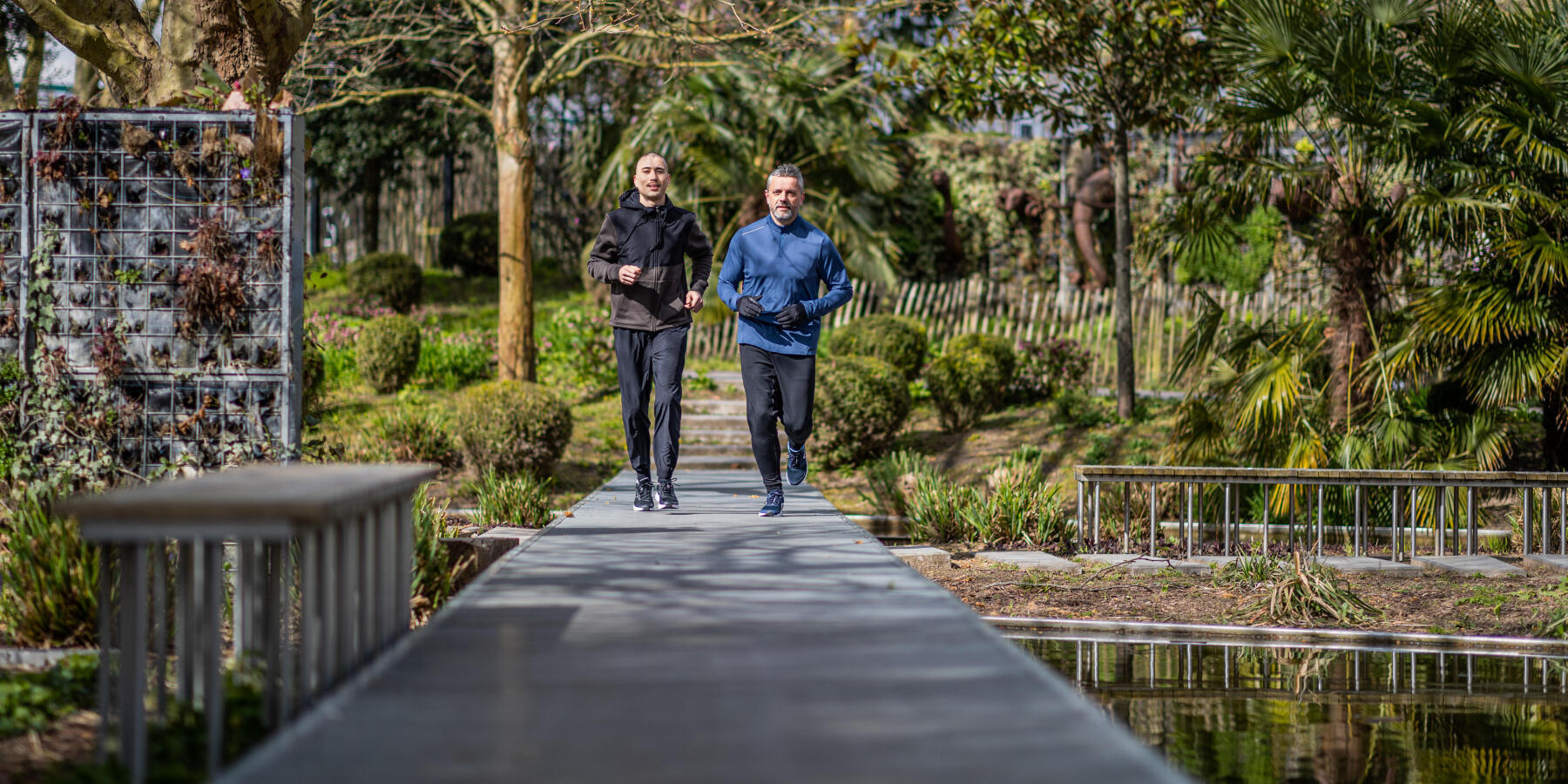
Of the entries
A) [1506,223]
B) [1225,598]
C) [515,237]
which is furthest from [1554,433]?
[515,237]

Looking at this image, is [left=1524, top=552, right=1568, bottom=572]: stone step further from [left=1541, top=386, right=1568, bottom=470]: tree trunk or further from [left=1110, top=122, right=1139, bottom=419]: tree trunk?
[left=1110, top=122, right=1139, bottom=419]: tree trunk

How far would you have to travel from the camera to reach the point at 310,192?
27.0 m

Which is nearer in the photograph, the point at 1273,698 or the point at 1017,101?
the point at 1273,698

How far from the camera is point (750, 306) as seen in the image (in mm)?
6781

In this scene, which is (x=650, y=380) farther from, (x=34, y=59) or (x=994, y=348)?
(x=34, y=59)

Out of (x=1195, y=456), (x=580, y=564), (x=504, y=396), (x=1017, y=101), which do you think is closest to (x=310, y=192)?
(x=504, y=396)

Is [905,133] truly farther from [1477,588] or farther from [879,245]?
[1477,588]

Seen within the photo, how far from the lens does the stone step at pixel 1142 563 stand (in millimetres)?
8375

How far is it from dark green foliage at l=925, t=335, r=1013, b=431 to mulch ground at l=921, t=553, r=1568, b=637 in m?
6.98

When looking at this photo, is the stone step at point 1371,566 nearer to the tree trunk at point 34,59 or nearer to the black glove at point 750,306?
the black glove at point 750,306

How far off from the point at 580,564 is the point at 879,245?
15138 mm

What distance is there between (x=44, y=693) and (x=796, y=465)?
4.46 meters

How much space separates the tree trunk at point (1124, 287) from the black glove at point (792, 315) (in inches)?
333

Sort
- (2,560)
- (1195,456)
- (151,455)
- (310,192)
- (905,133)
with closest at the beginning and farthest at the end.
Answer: (2,560)
(151,455)
(1195,456)
(905,133)
(310,192)
